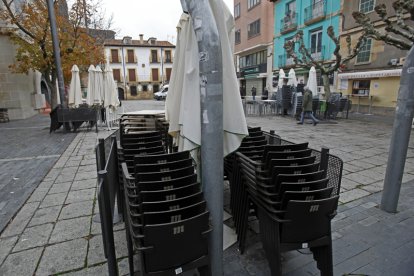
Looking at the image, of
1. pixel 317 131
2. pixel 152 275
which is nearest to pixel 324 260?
pixel 152 275

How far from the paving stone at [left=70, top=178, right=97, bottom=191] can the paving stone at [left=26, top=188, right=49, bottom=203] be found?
38cm

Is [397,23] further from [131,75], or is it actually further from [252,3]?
[131,75]

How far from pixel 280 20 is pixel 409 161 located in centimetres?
2100

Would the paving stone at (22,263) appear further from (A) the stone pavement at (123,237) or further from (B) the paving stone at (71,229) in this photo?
(B) the paving stone at (71,229)

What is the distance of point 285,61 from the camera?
21.8 m

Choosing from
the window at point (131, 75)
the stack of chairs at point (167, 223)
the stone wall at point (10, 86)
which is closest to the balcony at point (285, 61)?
the stone wall at point (10, 86)

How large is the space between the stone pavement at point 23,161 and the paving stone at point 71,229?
2.23 ft

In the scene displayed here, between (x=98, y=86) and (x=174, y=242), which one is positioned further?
(x=98, y=86)

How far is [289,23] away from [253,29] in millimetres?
Result: 5723

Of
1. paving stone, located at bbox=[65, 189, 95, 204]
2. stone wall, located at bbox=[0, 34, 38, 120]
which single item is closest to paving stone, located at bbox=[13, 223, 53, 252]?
paving stone, located at bbox=[65, 189, 95, 204]

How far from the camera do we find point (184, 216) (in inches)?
68.1

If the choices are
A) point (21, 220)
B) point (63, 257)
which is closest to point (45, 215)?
point (21, 220)

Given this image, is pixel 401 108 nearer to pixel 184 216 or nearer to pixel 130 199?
pixel 184 216

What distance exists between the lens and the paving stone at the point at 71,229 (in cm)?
265
